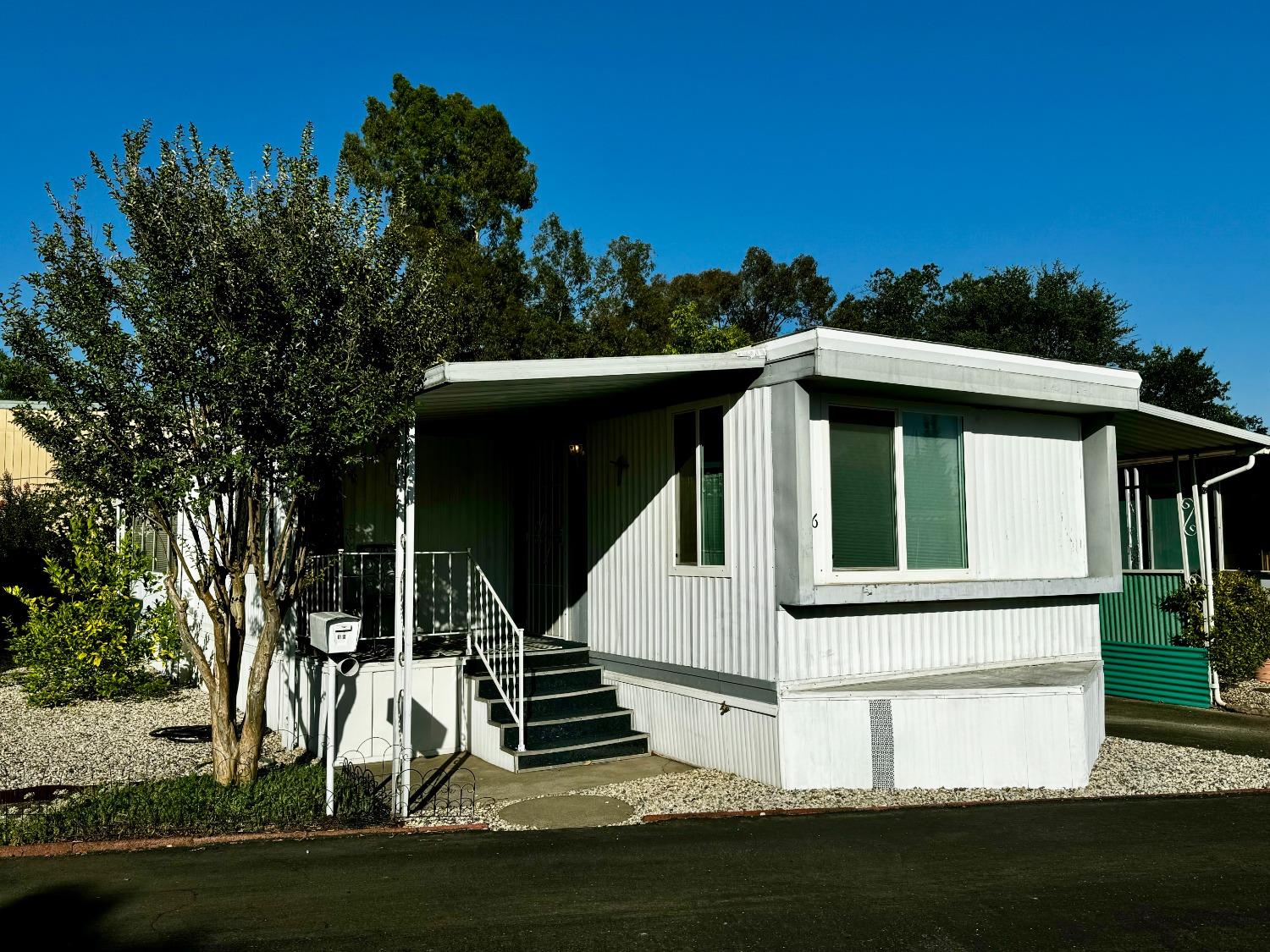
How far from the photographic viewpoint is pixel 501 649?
8.57 m

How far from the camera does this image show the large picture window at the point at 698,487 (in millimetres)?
7863

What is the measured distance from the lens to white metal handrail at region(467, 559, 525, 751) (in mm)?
7656

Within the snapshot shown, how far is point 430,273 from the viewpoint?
6570 mm

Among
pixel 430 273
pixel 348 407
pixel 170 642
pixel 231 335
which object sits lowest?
pixel 170 642

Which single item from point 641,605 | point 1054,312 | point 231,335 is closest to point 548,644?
point 641,605

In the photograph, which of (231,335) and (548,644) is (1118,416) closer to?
(548,644)

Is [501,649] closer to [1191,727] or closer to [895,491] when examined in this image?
[895,491]

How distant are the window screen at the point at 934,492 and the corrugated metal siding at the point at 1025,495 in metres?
0.14

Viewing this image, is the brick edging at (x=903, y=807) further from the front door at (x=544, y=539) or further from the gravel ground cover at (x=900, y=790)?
the front door at (x=544, y=539)

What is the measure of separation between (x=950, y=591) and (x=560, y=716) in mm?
3361

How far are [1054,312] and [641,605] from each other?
32.5 meters

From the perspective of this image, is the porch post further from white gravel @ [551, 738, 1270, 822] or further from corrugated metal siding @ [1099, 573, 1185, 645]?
corrugated metal siding @ [1099, 573, 1185, 645]

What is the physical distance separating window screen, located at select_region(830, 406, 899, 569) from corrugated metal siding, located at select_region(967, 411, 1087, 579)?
0.95 meters

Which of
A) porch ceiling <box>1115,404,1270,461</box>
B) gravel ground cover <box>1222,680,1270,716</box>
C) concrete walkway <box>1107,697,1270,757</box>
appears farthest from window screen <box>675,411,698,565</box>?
gravel ground cover <box>1222,680,1270,716</box>
